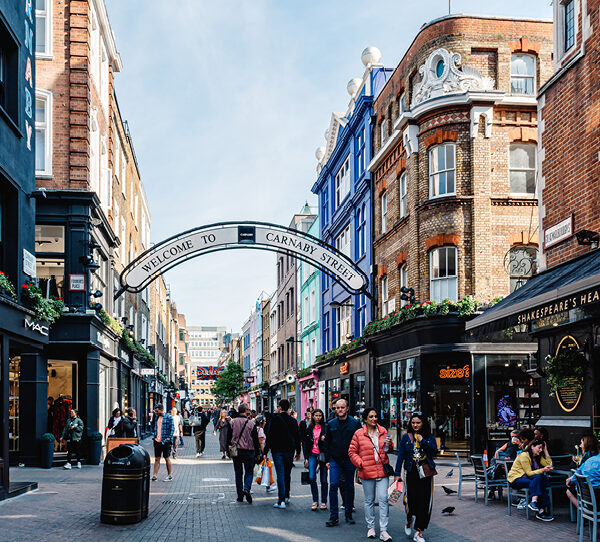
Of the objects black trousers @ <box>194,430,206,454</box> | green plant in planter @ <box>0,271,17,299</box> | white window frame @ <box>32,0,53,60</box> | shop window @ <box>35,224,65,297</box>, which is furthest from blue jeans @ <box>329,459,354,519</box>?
black trousers @ <box>194,430,206,454</box>

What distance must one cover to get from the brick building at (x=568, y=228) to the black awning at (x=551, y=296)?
0.03m

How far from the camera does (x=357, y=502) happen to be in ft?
49.1

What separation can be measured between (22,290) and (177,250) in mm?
5531

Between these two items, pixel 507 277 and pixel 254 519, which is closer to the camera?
pixel 254 519

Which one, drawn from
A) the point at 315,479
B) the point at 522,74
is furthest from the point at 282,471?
the point at 522,74

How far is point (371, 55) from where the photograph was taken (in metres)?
35.2

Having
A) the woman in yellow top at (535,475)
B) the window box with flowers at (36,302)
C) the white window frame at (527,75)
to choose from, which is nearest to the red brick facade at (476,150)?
the white window frame at (527,75)

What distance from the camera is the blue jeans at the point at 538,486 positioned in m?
12.4

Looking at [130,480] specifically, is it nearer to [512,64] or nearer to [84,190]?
[84,190]

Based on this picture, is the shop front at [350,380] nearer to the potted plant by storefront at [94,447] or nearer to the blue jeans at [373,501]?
the potted plant by storefront at [94,447]

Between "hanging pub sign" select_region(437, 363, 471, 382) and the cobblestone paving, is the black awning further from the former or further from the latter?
"hanging pub sign" select_region(437, 363, 471, 382)

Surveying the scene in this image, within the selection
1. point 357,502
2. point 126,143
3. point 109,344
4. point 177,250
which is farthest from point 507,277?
point 126,143

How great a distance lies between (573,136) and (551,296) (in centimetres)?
477

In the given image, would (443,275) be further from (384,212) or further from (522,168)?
(384,212)
